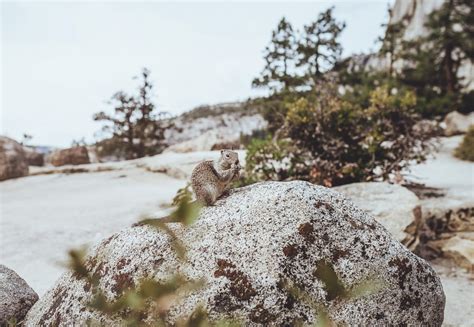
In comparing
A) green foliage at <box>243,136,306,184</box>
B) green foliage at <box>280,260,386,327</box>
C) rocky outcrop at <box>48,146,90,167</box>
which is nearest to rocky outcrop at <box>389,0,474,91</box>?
rocky outcrop at <box>48,146,90,167</box>

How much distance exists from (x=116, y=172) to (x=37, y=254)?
7.59 metres

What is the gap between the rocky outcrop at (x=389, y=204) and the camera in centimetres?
593

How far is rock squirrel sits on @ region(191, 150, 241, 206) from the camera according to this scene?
125 inches

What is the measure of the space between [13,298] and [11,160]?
12.0 meters

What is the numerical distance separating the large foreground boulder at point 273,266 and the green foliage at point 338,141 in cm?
502

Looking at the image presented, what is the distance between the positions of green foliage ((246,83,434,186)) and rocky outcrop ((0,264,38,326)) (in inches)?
202

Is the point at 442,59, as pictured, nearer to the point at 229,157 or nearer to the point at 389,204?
the point at 389,204

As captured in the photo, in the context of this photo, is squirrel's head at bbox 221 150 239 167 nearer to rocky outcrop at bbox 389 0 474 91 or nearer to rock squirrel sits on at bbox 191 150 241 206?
rock squirrel sits on at bbox 191 150 241 206

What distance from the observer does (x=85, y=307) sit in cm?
275

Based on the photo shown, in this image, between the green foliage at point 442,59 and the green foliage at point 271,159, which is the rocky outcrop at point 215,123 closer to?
the green foliage at point 442,59

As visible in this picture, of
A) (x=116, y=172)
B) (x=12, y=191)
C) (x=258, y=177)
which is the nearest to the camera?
(x=258, y=177)

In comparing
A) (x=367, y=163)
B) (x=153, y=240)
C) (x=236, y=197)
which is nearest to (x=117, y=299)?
(x=153, y=240)

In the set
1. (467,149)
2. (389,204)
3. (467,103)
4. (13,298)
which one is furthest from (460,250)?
(467,103)

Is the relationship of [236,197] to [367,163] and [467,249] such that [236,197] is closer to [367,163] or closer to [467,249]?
[467,249]
